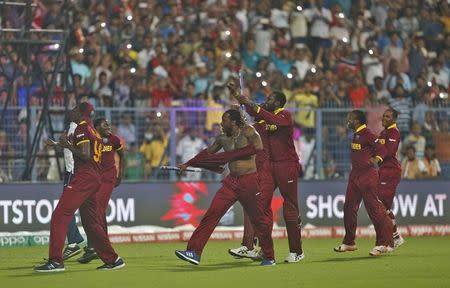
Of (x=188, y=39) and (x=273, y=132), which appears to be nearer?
(x=273, y=132)

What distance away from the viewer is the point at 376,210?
20.7 metres

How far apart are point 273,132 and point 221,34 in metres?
10.6

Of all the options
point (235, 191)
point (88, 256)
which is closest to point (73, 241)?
point (88, 256)

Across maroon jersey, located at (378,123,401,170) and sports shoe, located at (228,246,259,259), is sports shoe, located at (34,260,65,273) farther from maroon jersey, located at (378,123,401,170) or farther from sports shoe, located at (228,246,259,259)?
maroon jersey, located at (378,123,401,170)

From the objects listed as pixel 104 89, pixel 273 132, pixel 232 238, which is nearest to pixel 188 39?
pixel 104 89

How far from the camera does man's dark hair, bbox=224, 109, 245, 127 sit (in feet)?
59.1

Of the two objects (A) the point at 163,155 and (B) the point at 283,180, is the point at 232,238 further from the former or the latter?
(B) the point at 283,180

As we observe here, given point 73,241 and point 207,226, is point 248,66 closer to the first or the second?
point 73,241

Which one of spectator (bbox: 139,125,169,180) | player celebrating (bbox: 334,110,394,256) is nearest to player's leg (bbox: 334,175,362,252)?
player celebrating (bbox: 334,110,394,256)

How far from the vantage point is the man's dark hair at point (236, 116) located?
1802cm

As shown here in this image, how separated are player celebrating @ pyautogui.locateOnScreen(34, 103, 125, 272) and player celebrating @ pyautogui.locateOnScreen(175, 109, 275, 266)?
4.01 ft

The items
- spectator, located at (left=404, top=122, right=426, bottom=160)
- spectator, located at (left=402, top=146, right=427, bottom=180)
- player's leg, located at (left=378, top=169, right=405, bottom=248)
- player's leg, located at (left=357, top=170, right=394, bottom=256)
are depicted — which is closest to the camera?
player's leg, located at (left=357, top=170, right=394, bottom=256)

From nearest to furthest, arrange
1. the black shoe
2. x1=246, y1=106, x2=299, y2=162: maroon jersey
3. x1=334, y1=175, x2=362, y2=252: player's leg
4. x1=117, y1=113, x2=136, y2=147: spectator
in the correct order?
x1=246, y1=106, x2=299, y2=162: maroon jersey, the black shoe, x1=334, y1=175, x2=362, y2=252: player's leg, x1=117, y1=113, x2=136, y2=147: spectator

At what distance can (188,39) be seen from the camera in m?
29.2
